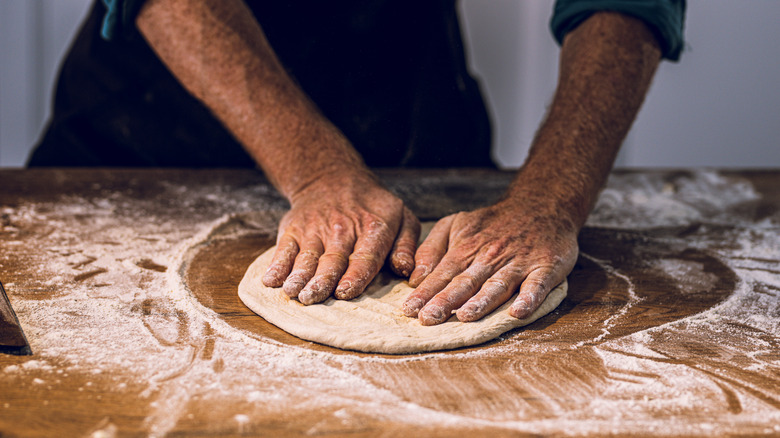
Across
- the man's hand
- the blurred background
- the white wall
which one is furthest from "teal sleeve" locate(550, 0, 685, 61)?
the white wall

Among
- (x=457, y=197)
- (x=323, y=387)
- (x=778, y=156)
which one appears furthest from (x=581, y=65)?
(x=778, y=156)

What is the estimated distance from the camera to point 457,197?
1.74 metres

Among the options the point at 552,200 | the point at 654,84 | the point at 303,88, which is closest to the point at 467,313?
the point at 552,200

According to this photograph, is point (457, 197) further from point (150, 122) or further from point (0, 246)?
point (0, 246)

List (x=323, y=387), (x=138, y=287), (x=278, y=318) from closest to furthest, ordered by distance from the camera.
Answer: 1. (x=323, y=387)
2. (x=278, y=318)
3. (x=138, y=287)

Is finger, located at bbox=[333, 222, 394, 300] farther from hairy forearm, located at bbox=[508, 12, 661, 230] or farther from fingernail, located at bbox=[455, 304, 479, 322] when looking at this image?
hairy forearm, located at bbox=[508, 12, 661, 230]

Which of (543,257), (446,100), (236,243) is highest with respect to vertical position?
(446,100)

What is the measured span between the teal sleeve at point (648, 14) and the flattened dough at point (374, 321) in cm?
81

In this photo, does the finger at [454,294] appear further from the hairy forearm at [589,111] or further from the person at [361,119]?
the hairy forearm at [589,111]

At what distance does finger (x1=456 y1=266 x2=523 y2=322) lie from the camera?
0.97m

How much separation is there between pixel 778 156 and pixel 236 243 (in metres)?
3.67

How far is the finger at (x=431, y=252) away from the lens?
1103 millimetres

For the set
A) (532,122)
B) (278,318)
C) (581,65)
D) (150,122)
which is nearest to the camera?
(278,318)

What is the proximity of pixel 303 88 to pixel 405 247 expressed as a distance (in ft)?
2.87
